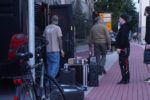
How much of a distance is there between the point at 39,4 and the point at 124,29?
8.70 ft

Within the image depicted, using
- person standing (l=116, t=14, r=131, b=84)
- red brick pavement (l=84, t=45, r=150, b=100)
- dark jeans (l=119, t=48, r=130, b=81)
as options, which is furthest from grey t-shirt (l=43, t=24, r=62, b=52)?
dark jeans (l=119, t=48, r=130, b=81)

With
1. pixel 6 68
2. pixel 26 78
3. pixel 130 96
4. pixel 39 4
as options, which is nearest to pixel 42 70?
pixel 26 78

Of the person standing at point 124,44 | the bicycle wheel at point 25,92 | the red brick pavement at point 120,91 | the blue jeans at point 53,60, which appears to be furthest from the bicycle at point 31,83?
the person standing at point 124,44

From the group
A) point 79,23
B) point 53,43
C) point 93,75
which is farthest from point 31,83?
point 79,23

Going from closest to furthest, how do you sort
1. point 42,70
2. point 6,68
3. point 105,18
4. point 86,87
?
point 42,70 < point 6,68 < point 86,87 < point 105,18

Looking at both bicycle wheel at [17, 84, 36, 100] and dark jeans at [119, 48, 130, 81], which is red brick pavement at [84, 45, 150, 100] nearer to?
dark jeans at [119, 48, 130, 81]

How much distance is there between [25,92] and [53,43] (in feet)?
13.1

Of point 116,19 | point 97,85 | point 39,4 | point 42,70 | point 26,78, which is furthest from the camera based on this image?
point 116,19

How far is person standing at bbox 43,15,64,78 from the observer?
28.9 ft

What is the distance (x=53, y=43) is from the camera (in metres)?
8.84

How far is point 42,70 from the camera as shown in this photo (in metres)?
5.32

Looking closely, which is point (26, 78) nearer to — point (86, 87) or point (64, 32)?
point (86, 87)

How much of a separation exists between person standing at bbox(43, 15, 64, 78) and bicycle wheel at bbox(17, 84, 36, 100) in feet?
12.7

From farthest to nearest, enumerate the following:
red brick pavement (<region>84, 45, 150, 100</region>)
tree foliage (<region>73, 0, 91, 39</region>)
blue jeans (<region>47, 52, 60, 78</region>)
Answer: tree foliage (<region>73, 0, 91, 39</region>), blue jeans (<region>47, 52, 60, 78</region>), red brick pavement (<region>84, 45, 150, 100</region>)
